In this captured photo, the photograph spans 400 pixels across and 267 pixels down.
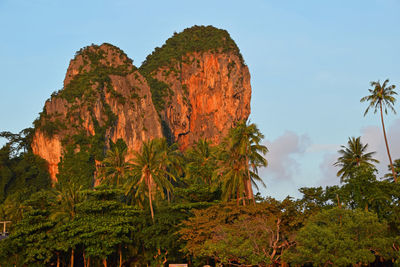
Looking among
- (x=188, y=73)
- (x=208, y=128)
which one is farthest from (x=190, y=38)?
(x=208, y=128)

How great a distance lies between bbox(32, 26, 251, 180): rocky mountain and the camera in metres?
90.0

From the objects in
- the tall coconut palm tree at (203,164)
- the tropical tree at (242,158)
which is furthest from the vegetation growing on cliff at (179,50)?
the tropical tree at (242,158)

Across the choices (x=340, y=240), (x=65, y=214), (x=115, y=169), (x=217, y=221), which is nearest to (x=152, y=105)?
(x=115, y=169)

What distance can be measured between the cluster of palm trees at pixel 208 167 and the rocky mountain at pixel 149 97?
76.8 ft

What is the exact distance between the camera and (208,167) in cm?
6388

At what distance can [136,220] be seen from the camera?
168ft

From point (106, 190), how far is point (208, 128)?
79.4m

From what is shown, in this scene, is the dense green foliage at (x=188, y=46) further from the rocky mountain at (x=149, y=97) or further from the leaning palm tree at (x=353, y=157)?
the leaning palm tree at (x=353, y=157)

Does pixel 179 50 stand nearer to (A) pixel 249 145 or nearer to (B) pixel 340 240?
(A) pixel 249 145

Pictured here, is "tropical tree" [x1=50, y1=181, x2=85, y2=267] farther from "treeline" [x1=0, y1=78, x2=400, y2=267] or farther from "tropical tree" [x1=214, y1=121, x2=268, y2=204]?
"tropical tree" [x1=214, y1=121, x2=268, y2=204]

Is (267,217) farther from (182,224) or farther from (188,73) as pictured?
(188,73)

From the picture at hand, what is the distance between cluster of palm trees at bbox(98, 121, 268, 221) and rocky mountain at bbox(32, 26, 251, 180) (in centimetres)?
2341

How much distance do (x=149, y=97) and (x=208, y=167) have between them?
A: 1965 inches

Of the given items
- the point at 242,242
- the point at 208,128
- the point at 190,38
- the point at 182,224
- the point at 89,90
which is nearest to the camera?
the point at 242,242
